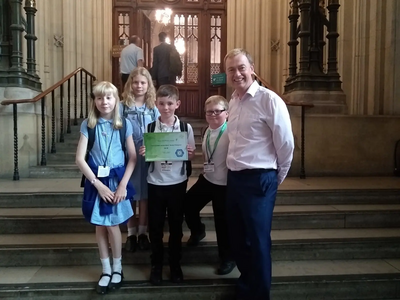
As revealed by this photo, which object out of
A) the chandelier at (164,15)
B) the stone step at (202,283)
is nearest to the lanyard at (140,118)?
the stone step at (202,283)

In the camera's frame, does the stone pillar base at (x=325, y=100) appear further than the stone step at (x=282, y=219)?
Yes

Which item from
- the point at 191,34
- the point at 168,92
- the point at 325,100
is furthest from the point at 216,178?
the point at 191,34

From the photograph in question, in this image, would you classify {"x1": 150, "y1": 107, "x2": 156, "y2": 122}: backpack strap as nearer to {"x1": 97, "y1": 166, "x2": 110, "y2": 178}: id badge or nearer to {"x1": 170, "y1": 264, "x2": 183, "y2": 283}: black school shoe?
{"x1": 97, "y1": 166, "x2": 110, "y2": 178}: id badge

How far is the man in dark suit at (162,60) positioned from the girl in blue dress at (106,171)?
503cm

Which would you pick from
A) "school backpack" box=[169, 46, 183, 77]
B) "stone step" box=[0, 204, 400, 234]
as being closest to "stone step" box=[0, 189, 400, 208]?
"stone step" box=[0, 204, 400, 234]

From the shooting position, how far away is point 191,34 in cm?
976

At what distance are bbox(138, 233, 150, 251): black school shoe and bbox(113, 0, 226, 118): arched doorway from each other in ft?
21.9

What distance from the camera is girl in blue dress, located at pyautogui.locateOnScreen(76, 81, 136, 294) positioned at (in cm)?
272

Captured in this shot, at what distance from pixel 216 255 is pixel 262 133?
1.45m

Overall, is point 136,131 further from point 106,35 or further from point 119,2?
point 119,2

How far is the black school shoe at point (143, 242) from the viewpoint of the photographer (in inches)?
128

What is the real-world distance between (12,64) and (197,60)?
5132mm

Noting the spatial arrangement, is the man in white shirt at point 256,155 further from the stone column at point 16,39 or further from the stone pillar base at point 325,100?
the stone column at point 16,39

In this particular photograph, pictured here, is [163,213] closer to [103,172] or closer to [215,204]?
[215,204]
